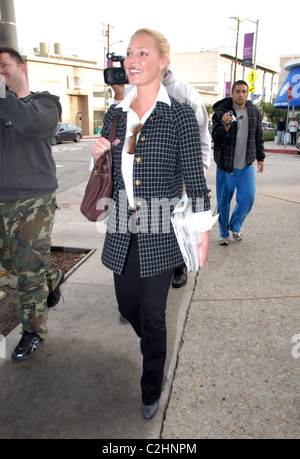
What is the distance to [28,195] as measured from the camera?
277 cm

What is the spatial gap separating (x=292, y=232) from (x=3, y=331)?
4.25 meters

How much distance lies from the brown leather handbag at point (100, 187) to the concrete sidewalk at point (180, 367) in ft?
3.61

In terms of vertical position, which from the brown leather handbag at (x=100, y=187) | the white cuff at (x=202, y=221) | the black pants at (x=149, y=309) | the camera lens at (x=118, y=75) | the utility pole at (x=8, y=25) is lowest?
the black pants at (x=149, y=309)

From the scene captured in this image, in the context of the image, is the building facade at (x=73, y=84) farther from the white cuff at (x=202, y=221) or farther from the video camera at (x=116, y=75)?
the white cuff at (x=202, y=221)

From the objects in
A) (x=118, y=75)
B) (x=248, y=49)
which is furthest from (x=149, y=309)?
(x=248, y=49)

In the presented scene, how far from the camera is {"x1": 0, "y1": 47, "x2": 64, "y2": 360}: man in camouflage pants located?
2.68 meters

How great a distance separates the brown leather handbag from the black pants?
27 cm

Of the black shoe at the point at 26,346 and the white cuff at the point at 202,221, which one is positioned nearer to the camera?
the white cuff at the point at 202,221

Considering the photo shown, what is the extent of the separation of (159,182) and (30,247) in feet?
3.87

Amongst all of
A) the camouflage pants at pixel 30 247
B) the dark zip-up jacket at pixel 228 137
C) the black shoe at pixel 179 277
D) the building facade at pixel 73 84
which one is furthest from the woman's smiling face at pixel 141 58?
the building facade at pixel 73 84

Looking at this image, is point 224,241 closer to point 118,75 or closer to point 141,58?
point 118,75

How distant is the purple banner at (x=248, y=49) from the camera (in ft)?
101

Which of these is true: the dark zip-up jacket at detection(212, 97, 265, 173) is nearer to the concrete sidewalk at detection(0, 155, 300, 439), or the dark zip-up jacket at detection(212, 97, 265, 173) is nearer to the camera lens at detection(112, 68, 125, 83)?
the concrete sidewalk at detection(0, 155, 300, 439)
